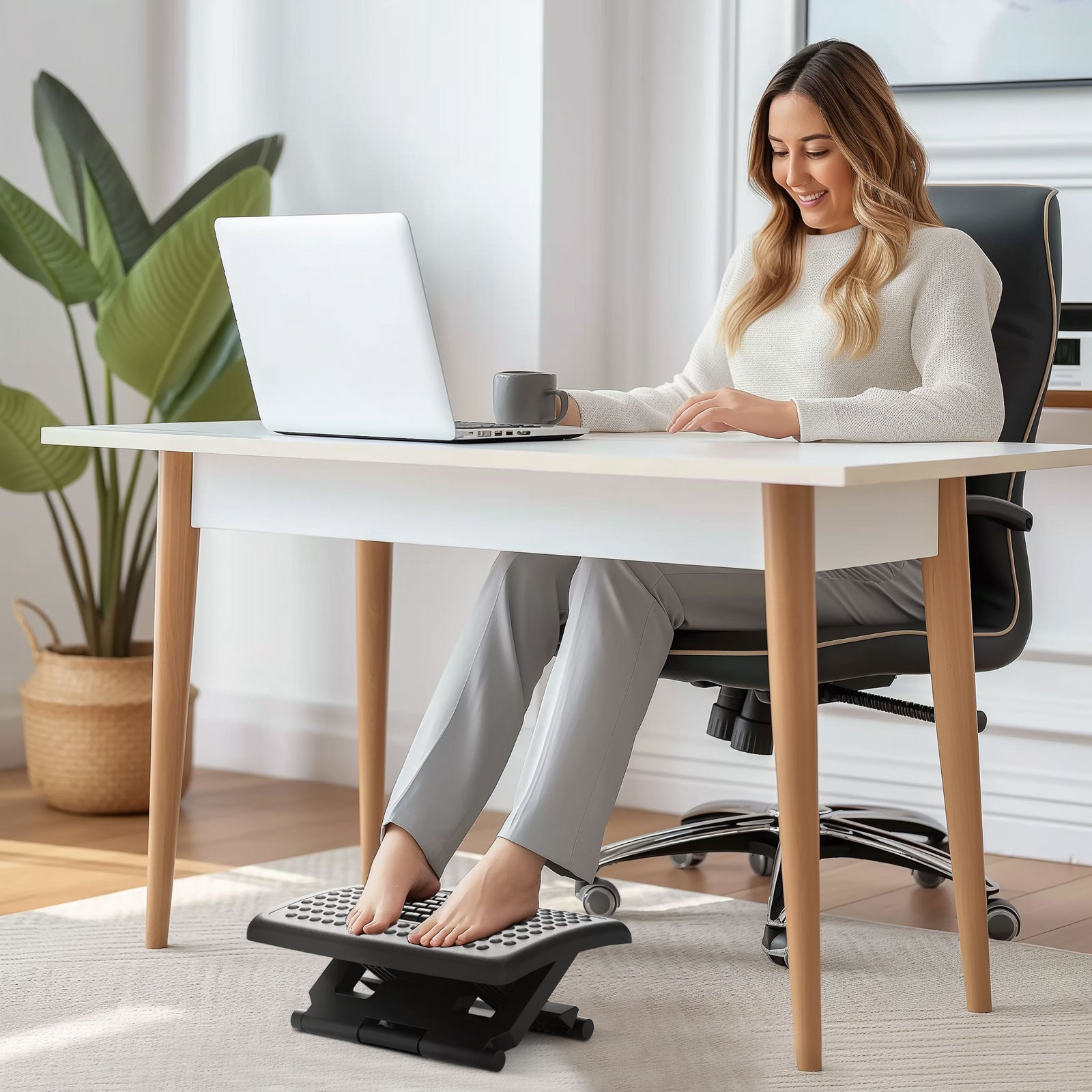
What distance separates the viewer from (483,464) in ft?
5.45

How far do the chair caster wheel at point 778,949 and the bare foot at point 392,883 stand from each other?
50 centimetres

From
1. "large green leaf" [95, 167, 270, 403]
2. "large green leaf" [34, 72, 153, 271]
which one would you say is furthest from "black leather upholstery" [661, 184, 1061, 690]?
"large green leaf" [34, 72, 153, 271]

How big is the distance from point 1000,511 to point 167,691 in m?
1.08

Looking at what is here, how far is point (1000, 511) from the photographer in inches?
79.4

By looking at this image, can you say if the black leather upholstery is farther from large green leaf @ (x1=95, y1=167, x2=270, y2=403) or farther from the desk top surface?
large green leaf @ (x1=95, y1=167, x2=270, y2=403)

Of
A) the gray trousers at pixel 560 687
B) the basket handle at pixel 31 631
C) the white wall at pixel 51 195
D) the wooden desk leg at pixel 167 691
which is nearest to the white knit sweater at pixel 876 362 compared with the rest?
the gray trousers at pixel 560 687

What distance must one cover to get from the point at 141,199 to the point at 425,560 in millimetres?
1071

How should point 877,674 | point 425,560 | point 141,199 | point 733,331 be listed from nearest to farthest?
point 877,674 < point 733,331 < point 425,560 < point 141,199

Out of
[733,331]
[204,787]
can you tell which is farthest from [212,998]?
[204,787]

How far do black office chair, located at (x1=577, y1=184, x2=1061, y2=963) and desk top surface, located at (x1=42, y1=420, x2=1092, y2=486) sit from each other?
300 mm

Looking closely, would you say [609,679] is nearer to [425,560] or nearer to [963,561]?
[963,561]

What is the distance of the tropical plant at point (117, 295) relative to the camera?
2838 mm

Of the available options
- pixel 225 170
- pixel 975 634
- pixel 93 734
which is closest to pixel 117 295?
pixel 225 170

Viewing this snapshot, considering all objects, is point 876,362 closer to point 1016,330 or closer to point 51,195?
point 1016,330
